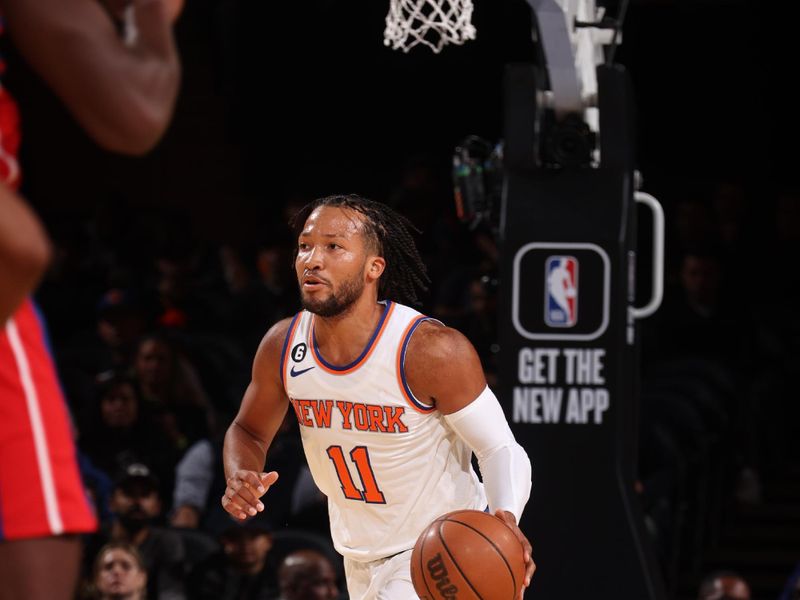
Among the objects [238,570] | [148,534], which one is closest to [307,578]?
[238,570]

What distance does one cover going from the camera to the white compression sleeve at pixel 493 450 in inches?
150

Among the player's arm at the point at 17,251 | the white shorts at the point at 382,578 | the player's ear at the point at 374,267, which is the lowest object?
the white shorts at the point at 382,578

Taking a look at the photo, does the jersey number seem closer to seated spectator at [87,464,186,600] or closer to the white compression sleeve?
the white compression sleeve

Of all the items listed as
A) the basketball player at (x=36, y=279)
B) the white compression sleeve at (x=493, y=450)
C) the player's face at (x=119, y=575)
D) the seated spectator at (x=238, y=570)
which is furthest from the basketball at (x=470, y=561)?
the seated spectator at (x=238, y=570)

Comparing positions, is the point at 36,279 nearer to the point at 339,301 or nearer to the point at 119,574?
the point at 339,301

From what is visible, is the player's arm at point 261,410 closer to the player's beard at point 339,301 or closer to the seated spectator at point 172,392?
the player's beard at point 339,301

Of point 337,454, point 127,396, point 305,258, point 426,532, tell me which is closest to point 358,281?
point 305,258

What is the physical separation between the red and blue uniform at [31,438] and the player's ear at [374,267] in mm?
2113

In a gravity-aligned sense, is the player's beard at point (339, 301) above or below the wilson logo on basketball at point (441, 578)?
above

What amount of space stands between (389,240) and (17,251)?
2.48 metres

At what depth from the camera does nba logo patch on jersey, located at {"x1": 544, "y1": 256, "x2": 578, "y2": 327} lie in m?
5.72

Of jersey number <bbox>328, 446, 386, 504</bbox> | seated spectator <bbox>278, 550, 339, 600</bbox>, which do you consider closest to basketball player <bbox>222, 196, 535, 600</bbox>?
jersey number <bbox>328, 446, 386, 504</bbox>

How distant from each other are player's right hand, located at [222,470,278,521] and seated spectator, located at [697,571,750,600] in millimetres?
3190

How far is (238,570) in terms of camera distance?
6383 mm
